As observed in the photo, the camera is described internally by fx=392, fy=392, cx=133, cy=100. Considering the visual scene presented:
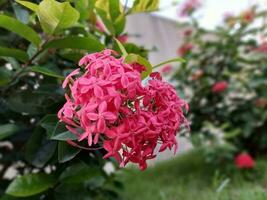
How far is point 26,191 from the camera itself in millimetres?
861

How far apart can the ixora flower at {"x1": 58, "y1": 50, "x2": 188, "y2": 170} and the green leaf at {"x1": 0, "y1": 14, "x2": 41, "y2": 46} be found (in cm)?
24

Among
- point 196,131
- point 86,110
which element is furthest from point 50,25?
point 196,131

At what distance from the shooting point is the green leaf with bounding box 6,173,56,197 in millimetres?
853

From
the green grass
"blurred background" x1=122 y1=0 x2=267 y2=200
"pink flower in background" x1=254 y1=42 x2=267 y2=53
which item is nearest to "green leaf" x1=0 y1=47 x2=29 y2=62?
the green grass

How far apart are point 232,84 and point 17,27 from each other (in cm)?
228

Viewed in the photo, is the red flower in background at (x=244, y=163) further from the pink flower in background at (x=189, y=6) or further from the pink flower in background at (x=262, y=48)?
the pink flower in background at (x=189, y=6)

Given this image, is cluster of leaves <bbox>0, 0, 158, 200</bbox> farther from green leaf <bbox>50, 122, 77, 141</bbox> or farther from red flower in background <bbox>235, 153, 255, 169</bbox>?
red flower in background <bbox>235, 153, 255, 169</bbox>

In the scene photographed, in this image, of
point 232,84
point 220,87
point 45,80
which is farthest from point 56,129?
point 232,84

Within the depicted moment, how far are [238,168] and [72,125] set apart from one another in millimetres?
2116

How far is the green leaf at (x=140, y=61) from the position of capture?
61 cm

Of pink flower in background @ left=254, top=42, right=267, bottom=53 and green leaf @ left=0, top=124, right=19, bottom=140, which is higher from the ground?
green leaf @ left=0, top=124, right=19, bottom=140

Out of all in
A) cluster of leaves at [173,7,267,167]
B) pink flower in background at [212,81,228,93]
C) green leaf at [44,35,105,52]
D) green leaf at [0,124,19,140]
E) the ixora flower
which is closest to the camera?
the ixora flower

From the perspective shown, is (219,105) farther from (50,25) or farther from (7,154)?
(50,25)

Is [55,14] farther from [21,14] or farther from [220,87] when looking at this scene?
[220,87]
